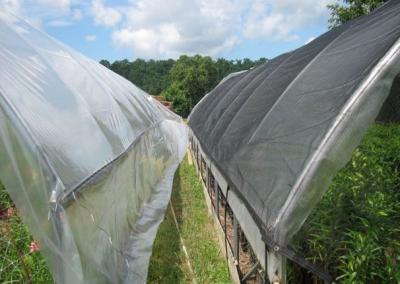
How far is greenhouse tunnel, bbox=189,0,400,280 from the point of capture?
7.03ft

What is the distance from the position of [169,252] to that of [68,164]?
2581 millimetres

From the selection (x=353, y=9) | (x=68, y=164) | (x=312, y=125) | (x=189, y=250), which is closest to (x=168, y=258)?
(x=189, y=250)

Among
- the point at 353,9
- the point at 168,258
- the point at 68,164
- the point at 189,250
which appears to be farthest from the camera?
the point at 353,9

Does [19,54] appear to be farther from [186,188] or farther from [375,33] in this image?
[186,188]

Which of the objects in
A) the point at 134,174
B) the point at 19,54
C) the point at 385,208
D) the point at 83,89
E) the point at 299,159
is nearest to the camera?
the point at 299,159

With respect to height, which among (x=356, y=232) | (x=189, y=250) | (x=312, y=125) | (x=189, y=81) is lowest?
(x=189, y=81)

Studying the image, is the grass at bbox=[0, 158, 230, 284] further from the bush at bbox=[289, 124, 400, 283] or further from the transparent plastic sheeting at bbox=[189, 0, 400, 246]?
the bush at bbox=[289, 124, 400, 283]

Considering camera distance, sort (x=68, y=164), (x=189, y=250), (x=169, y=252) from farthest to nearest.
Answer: (x=189, y=250)
(x=169, y=252)
(x=68, y=164)

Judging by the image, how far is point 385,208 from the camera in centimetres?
284

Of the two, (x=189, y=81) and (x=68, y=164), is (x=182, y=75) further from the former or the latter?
(x=68, y=164)

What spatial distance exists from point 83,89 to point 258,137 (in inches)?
71.4

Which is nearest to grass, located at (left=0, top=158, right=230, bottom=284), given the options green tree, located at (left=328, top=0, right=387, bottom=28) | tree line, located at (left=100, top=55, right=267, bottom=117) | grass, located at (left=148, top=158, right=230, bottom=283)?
grass, located at (left=148, top=158, right=230, bottom=283)

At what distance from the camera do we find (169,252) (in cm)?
485

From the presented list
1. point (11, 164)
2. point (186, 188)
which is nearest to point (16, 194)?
point (11, 164)
